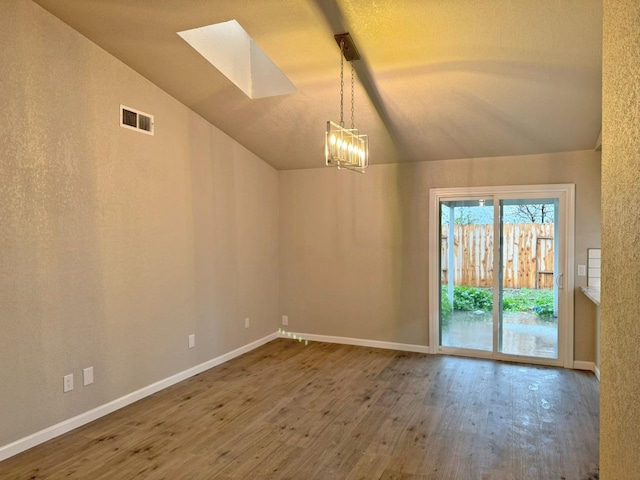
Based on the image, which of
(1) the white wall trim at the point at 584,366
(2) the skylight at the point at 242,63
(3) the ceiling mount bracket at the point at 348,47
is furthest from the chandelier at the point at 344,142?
(1) the white wall trim at the point at 584,366

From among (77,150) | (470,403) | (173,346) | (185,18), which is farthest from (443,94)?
(173,346)

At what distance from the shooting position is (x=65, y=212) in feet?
10.5

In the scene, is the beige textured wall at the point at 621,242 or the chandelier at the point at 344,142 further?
the chandelier at the point at 344,142

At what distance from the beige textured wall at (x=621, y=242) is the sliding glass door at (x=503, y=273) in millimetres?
3740

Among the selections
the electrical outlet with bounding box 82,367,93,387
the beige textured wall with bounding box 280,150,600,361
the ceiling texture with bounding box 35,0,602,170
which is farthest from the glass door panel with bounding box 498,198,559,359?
the electrical outlet with bounding box 82,367,93,387

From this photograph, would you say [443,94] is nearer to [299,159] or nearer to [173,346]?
[299,159]

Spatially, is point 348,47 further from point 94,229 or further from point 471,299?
point 471,299

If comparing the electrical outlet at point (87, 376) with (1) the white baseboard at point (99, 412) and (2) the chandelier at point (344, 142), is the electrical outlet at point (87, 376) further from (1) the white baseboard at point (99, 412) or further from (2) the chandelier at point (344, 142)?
(2) the chandelier at point (344, 142)

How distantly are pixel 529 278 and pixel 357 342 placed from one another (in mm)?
2275

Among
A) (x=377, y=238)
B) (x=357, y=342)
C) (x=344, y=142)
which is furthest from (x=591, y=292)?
(x=344, y=142)

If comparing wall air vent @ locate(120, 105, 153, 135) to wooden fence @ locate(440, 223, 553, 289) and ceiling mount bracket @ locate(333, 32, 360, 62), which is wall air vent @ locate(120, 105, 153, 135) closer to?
ceiling mount bracket @ locate(333, 32, 360, 62)

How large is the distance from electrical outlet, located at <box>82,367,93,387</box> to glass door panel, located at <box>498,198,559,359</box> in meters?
4.28

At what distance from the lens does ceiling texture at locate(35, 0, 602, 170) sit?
281 cm

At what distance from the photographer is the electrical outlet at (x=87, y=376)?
3.30m
